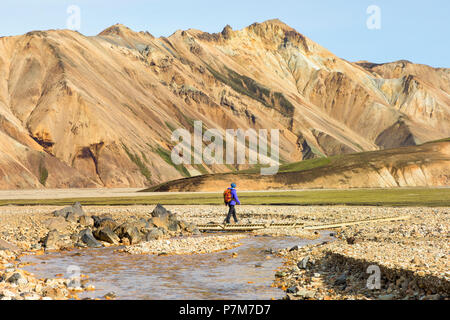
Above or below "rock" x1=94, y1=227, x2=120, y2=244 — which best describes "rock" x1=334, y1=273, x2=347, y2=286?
above

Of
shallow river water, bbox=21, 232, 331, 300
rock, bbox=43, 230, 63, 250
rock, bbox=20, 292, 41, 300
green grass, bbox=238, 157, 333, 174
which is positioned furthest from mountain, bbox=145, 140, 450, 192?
rock, bbox=20, 292, 41, 300

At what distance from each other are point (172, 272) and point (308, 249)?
6.93 metres

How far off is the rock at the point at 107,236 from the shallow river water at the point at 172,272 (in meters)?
2.04

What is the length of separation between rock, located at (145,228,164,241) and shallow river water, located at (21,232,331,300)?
410 centimetres

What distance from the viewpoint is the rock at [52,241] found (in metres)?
28.1

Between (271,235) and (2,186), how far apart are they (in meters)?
94.5

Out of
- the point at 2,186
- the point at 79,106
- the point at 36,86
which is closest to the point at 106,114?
the point at 79,106

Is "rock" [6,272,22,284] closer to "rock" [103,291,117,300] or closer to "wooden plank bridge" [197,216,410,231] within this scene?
"rock" [103,291,117,300]

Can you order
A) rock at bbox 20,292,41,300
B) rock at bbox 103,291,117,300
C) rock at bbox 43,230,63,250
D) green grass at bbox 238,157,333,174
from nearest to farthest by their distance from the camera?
rock at bbox 20,292,41,300, rock at bbox 103,291,117,300, rock at bbox 43,230,63,250, green grass at bbox 238,157,333,174

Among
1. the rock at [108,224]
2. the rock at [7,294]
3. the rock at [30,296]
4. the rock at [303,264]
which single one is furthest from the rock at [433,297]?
the rock at [108,224]

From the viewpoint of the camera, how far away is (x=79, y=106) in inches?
5723

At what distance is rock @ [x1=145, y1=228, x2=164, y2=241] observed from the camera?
1257 inches

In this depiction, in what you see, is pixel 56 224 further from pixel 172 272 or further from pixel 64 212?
pixel 172 272
